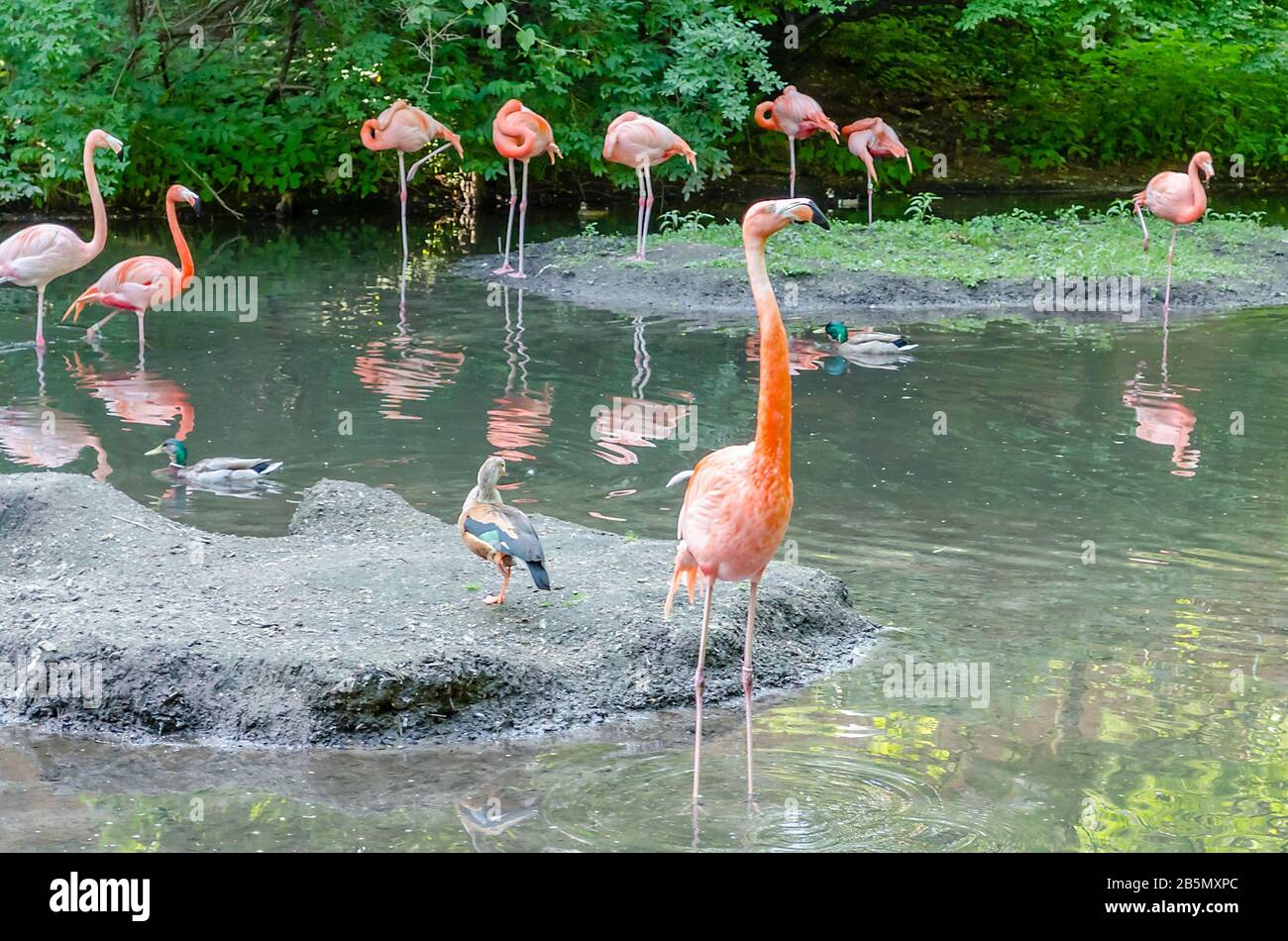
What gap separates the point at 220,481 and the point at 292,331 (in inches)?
176

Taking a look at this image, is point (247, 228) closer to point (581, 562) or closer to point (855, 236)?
point (855, 236)

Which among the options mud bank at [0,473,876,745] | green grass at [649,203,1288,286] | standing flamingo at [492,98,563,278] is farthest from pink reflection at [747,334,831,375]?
mud bank at [0,473,876,745]

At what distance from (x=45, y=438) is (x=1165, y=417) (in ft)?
22.4

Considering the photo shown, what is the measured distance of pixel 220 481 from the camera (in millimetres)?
8367

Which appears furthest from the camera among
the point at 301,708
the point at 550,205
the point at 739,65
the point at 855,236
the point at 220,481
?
the point at 550,205

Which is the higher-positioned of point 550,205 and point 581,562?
point 550,205

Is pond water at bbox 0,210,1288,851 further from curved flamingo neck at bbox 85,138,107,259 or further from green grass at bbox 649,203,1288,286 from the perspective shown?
green grass at bbox 649,203,1288,286

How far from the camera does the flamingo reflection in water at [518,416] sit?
9.15 m

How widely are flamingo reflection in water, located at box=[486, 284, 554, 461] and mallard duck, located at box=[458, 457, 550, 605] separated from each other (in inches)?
121

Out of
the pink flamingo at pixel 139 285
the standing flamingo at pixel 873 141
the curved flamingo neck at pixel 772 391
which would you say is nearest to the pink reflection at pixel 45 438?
the pink flamingo at pixel 139 285

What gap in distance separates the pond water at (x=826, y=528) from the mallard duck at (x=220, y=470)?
0.15 metres
